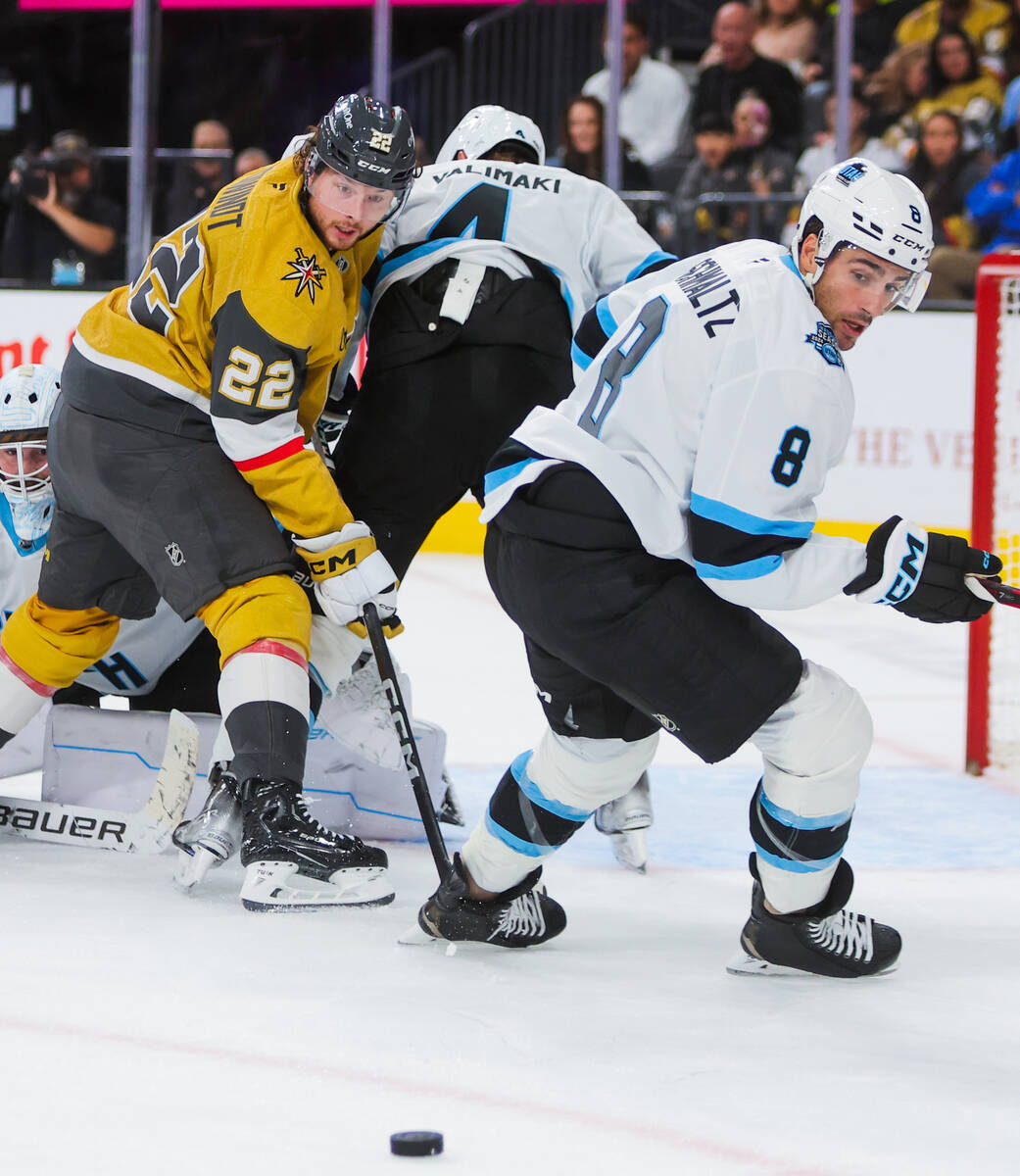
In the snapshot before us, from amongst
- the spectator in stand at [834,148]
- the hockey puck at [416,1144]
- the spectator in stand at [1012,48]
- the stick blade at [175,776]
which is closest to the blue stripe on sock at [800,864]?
the hockey puck at [416,1144]

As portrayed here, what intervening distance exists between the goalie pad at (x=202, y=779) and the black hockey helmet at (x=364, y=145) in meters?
0.91

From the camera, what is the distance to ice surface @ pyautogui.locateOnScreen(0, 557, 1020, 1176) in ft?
5.48

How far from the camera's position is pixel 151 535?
250 cm

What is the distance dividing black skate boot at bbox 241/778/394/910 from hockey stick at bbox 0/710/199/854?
0.26m

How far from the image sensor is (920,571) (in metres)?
2.05

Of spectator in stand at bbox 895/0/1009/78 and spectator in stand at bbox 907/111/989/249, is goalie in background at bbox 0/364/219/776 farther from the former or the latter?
spectator in stand at bbox 895/0/1009/78

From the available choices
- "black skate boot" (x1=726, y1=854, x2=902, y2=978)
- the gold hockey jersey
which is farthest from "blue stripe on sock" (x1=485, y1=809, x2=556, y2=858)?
the gold hockey jersey

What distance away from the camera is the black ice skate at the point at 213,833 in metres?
2.48

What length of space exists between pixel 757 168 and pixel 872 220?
4.57 meters

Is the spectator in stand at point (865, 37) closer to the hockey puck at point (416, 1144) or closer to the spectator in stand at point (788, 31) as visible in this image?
the spectator in stand at point (788, 31)

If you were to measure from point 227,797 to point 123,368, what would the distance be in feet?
2.06

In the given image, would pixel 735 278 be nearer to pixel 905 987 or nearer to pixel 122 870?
pixel 905 987

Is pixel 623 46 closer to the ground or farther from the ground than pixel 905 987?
farther from the ground

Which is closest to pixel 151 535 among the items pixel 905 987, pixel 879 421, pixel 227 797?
pixel 227 797
